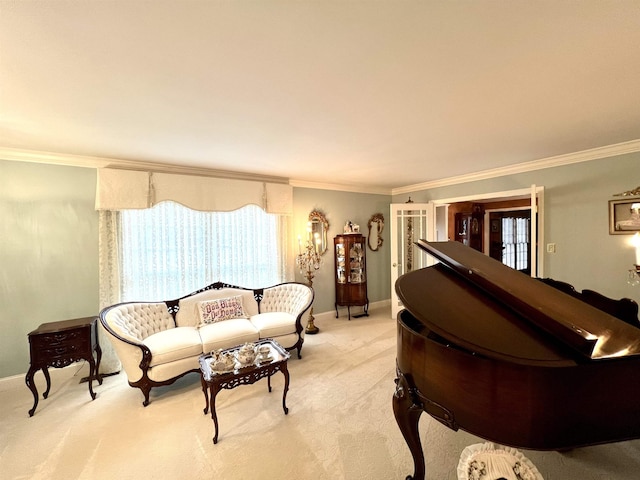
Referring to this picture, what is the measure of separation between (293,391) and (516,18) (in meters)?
3.10

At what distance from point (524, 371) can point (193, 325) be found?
131 inches

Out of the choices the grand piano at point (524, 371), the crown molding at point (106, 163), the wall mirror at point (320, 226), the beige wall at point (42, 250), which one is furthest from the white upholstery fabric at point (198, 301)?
the grand piano at point (524, 371)

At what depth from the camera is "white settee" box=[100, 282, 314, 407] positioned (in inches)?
99.1

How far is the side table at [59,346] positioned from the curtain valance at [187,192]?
134 cm

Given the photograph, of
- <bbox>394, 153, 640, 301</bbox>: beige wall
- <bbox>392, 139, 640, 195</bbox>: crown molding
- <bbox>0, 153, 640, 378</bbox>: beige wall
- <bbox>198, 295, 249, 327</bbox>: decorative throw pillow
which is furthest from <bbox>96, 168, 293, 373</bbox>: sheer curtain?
<bbox>394, 153, 640, 301</bbox>: beige wall

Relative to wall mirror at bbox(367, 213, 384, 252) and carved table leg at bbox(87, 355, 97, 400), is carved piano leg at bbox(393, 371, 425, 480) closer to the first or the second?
carved table leg at bbox(87, 355, 97, 400)

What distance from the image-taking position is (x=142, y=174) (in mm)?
3262

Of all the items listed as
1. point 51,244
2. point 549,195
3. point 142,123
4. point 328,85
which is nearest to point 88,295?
point 51,244

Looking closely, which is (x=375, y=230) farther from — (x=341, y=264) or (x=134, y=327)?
(x=134, y=327)

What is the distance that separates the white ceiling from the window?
1.00m

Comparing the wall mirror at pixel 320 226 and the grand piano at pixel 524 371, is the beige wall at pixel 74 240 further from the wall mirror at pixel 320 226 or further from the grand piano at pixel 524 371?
the wall mirror at pixel 320 226

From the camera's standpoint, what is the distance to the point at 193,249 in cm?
365

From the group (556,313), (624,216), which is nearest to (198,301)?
(556,313)

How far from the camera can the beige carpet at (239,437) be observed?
1740mm
